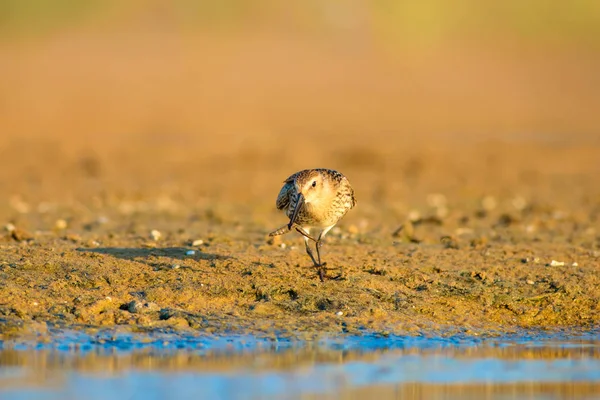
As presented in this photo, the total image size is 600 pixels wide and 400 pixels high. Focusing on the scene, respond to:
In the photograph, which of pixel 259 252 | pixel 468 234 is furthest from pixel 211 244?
pixel 468 234

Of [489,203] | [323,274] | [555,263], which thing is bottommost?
[323,274]

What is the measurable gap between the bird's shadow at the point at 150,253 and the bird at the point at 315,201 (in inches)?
28.1

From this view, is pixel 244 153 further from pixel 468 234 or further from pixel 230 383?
pixel 230 383

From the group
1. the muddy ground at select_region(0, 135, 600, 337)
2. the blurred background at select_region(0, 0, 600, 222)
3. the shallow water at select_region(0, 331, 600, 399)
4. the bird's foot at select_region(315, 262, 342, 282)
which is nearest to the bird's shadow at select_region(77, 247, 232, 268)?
the muddy ground at select_region(0, 135, 600, 337)

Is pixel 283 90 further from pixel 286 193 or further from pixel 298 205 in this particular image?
pixel 298 205

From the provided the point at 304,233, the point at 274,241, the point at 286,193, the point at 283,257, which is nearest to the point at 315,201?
the point at 304,233

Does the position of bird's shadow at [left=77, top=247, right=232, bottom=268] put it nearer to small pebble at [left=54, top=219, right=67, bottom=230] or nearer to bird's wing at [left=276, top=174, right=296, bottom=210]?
bird's wing at [left=276, top=174, right=296, bottom=210]

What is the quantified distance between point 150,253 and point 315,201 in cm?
157

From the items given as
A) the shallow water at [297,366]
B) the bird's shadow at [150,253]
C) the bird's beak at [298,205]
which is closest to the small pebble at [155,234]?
the bird's shadow at [150,253]

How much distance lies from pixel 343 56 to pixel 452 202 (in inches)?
756

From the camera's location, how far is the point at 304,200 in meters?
9.16

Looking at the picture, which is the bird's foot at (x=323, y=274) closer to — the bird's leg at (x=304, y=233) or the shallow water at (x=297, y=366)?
the bird's leg at (x=304, y=233)

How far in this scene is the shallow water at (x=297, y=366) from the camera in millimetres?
6434

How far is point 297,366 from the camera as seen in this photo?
709cm
